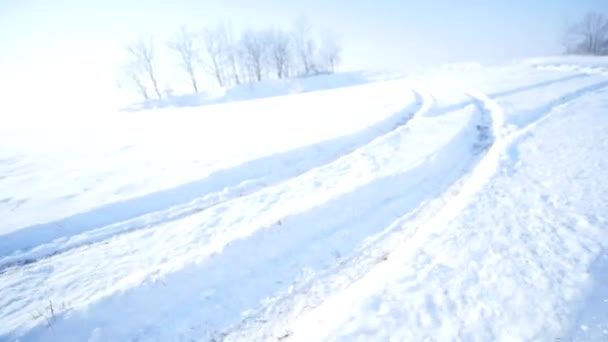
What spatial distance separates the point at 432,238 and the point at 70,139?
80.1 feet

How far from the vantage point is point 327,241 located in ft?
21.2

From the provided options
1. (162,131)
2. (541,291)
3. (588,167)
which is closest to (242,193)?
(541,291)

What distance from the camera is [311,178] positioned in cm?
968

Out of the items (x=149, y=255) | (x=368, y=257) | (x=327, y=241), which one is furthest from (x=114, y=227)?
A: (x=368, y=257)

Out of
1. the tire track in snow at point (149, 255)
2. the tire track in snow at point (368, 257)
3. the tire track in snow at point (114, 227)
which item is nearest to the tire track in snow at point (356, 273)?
the tire track in snow at point (368, 257)

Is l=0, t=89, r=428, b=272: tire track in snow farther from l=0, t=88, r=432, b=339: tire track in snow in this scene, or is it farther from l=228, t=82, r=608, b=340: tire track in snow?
l=228, t=82, r=608, b=340: tire track in snow

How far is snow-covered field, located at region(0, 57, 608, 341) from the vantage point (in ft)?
14.6

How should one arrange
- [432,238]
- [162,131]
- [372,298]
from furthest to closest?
1. [162,131]
2. [432,238]
3. [372,298]

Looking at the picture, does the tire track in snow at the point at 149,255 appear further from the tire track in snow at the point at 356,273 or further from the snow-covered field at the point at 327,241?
the tire track in snow at the point at 356,273

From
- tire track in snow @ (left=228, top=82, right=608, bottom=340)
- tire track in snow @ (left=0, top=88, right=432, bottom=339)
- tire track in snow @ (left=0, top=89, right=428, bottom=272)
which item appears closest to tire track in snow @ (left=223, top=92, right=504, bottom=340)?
tire track in snow @ (left=228, top=82, right=608, bottom=340)

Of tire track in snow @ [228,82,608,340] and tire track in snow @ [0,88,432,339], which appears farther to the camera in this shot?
tire track in snow @ [0,88,432,339]

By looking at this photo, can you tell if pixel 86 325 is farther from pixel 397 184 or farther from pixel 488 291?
pixel 397 184

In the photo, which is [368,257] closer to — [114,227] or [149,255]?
[149,255]

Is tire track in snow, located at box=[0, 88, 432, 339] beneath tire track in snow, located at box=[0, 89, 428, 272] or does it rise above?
beneath
